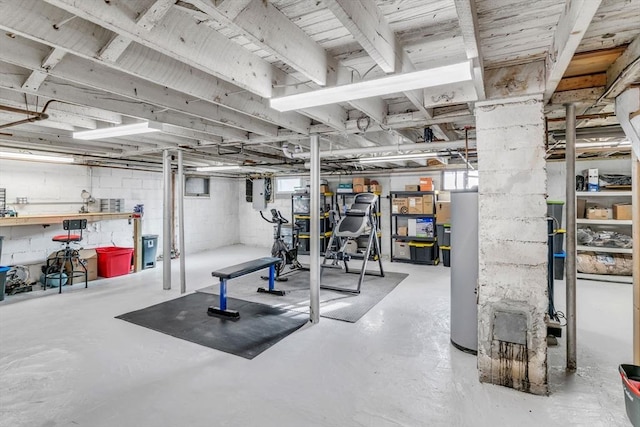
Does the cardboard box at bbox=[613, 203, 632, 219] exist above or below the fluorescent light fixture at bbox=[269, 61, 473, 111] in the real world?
below

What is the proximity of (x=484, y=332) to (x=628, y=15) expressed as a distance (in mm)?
2136

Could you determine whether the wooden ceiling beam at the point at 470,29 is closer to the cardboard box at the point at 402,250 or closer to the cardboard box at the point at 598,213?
the cardboard box at the point at 598,213

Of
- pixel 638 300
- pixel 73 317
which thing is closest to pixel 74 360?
pixel 73 317

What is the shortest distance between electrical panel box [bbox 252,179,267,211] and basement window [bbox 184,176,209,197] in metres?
1.32

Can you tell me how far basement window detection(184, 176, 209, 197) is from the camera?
8445 mm

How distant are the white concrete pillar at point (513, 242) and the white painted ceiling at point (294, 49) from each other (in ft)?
0.85

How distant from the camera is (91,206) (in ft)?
20.5

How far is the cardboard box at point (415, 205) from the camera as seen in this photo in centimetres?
698

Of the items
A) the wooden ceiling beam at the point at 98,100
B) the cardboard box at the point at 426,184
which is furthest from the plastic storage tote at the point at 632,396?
the cardboard box at the point at 426,184

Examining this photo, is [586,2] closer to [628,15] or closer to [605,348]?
[628,15]

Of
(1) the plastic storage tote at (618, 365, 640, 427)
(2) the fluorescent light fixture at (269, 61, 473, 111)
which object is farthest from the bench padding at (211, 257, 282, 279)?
(1) the plastic storage tote at (618, 365, 640, 427)

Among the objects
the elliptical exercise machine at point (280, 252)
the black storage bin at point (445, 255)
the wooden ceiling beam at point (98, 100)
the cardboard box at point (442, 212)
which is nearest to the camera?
the wooden ceiling beam at point (98, 100)

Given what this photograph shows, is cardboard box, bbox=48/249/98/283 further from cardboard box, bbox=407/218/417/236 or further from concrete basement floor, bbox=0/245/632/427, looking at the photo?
cardboard box, bbox=407/218/417/236

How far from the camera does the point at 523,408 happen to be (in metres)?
2.16
